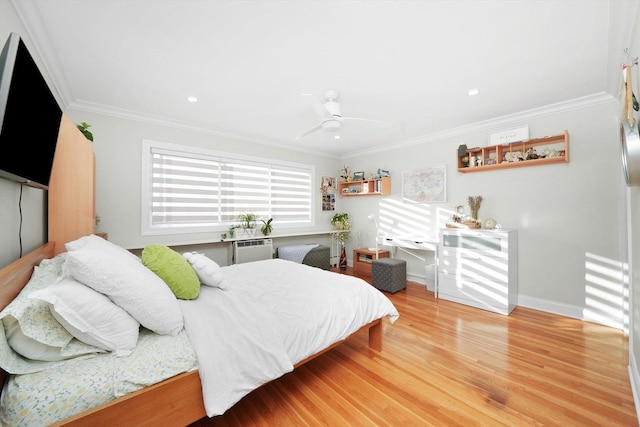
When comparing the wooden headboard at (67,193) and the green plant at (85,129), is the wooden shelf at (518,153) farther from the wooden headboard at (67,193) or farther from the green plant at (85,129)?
the green plant at (85,129)

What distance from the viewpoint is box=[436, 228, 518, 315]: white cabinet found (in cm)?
300

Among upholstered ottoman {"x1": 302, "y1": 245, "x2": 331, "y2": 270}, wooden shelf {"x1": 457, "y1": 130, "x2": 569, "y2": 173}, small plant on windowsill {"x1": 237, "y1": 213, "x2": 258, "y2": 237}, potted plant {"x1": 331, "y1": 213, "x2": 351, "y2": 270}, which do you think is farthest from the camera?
potted plant {"x1": 331, "y1": 213, "x2": 351, "y2": 270}

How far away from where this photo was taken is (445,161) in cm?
396

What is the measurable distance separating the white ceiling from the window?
0.68 metres

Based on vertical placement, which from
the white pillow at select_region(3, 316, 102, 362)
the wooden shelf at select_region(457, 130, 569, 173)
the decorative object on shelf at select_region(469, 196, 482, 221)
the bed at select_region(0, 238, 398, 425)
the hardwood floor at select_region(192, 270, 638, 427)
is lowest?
the hardwood floor at select_region(192, 270, 638, 427)

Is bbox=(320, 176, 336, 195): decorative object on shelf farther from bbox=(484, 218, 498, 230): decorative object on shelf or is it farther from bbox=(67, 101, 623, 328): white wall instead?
bbox=(484, 218, 498, 230): decorative object on shelf

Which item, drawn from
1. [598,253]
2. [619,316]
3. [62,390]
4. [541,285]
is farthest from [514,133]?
[62,390]

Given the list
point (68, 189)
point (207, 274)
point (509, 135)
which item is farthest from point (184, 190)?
point (509, 135)

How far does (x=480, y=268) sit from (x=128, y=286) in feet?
11.7

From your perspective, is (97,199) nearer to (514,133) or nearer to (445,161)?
(445,161)

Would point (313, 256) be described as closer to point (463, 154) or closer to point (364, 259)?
point (364, 259)

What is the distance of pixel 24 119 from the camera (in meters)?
1.22

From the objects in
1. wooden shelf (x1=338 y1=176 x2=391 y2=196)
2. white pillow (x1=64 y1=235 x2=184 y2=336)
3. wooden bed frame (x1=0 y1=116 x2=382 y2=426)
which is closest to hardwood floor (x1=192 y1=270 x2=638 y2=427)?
wooden bed frame (x1=0 y1=116 x2=382 y2=426)

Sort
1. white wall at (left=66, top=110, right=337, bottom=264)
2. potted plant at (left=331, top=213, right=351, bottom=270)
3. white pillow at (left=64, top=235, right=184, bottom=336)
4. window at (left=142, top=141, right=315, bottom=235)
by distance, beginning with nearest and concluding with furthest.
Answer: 1. white pillow at (left=64, top=235, right=184, bottom=336)
2. white wall at (left=66, top=110, right=337, bottom=264)
3. window at (left=142, top=141, right=315, bottom=235)
4. potted plant at (left=331, top=213, right=351, bottom=270)
